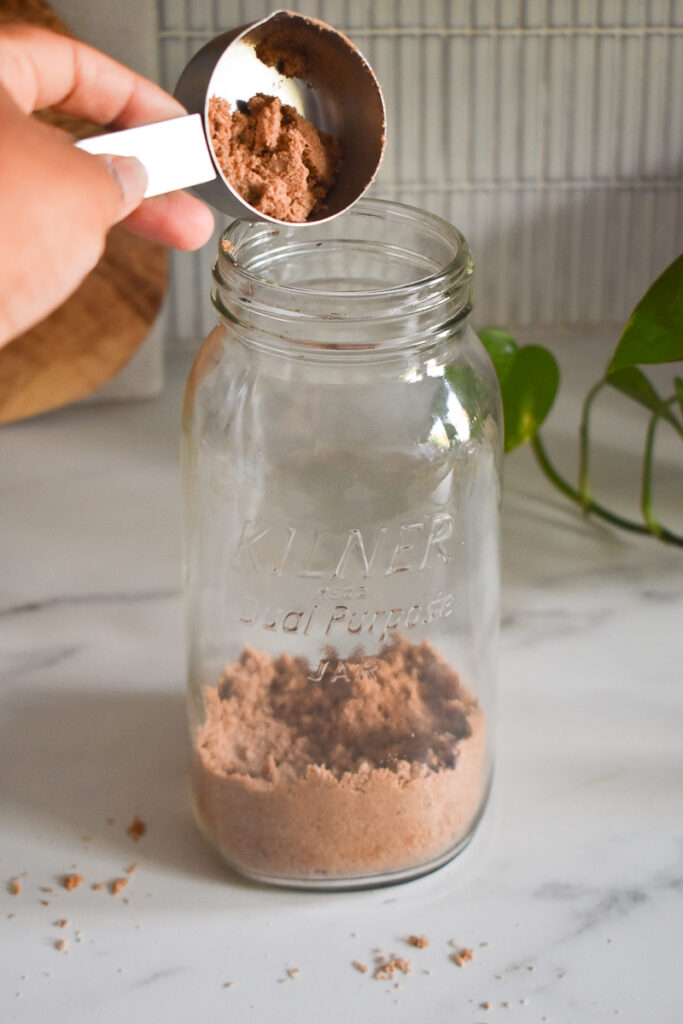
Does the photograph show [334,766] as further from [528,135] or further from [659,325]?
[528,135]

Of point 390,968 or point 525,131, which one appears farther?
point 525,131

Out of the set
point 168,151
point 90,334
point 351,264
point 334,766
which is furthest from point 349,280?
point 90,334

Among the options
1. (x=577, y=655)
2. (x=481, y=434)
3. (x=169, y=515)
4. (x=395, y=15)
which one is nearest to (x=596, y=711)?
(x=577, y=655)

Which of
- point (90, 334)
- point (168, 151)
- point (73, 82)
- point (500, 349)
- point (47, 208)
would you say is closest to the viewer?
point (47, 208)

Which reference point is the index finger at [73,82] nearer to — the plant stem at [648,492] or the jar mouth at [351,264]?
the jar mouth at [351,264]

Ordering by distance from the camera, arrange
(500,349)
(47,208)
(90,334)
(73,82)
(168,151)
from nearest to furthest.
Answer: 1. (47,208)
2. (168,151)
3. (73,82)
4. (500,349)
5. (90,334)

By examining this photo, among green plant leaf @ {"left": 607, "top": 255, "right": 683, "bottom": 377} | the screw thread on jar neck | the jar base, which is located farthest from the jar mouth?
the jar base

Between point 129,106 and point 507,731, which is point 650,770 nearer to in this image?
point 507,731
